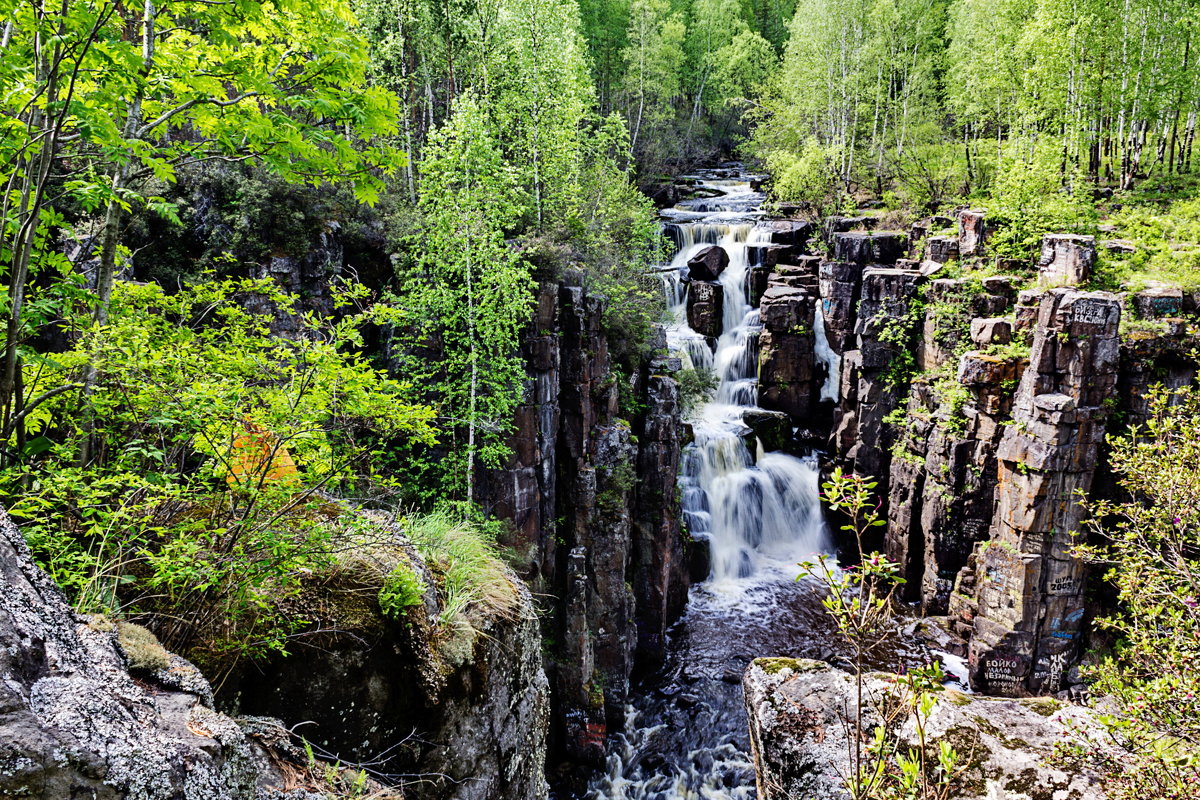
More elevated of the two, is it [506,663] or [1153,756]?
[1153,756]

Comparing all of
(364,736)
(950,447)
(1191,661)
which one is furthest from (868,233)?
(364,736)

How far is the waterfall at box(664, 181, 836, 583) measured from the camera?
24.5 metres

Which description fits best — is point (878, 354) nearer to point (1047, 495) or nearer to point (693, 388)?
point (693, 388)

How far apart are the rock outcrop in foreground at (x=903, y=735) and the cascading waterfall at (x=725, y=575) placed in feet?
37.0

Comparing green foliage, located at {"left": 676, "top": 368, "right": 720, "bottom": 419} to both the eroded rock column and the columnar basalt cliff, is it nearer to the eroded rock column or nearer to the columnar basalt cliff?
the columnar basalt cliff

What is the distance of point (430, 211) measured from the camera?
15281mm

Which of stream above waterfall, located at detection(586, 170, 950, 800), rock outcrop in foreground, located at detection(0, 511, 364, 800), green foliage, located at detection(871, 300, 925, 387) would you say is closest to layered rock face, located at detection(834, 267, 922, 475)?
green foliage, located at detection(871, 300, 925, 387)

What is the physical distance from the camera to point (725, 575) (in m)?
23.9

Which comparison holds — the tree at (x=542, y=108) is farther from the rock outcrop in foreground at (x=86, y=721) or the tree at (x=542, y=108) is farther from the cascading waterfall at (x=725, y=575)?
the rock outcrop in foreground at (x=86, y=721)

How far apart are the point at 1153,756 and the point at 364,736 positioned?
6.08 metres

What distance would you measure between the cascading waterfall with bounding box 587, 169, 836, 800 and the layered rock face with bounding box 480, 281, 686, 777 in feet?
3.92

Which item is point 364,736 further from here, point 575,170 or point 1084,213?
point 1084,213

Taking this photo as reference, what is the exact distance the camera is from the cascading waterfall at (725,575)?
1670cm

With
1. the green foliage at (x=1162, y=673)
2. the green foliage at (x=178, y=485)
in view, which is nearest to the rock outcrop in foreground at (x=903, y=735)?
the green foliage at (x=1162, y=673)
